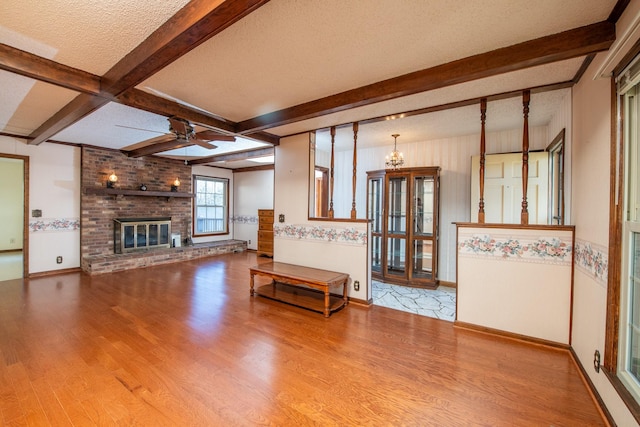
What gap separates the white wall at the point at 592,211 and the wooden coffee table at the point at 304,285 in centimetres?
222

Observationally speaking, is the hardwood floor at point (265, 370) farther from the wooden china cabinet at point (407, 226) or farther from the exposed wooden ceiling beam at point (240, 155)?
→ the exposed wooden ceiling beam at point (240, 155)

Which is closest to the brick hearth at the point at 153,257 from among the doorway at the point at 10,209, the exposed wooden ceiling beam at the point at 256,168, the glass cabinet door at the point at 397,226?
the exposed wooden ceiling beam at the point at 256,168

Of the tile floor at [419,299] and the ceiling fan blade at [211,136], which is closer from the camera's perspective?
the tile floor at [419,299]

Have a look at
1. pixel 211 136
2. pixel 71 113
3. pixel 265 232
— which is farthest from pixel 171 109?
pixel 265 232

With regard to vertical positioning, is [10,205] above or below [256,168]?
below

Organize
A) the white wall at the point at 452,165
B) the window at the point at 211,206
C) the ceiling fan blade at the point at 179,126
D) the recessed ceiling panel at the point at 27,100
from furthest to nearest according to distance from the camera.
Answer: the window at the point at 211,206 < the white wall at the point at 452,165 < the ceiling fan blade at the point at 179,126 < the recessed ceiling panel at the point at 27,100

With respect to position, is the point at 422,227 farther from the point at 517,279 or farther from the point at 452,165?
the point at 517,279

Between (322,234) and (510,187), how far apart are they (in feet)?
8.96

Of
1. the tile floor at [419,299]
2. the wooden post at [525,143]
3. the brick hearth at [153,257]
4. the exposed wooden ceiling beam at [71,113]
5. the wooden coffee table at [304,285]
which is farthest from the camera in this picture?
the brick hearth at [153,257]

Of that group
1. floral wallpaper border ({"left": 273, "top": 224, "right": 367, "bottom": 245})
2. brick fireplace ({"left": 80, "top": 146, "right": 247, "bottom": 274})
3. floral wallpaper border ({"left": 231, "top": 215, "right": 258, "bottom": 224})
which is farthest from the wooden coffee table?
floral wallpaper border ({"left": 231, "top": 215, "right": 258, "bottom": 224})

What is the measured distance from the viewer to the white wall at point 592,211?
1775mm

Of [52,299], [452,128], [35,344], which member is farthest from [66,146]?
[452,128]

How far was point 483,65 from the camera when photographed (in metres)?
2.16

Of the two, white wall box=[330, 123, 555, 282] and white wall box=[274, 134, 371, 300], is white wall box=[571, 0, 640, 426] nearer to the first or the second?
white wall box=[330, 123, 555, 282]
